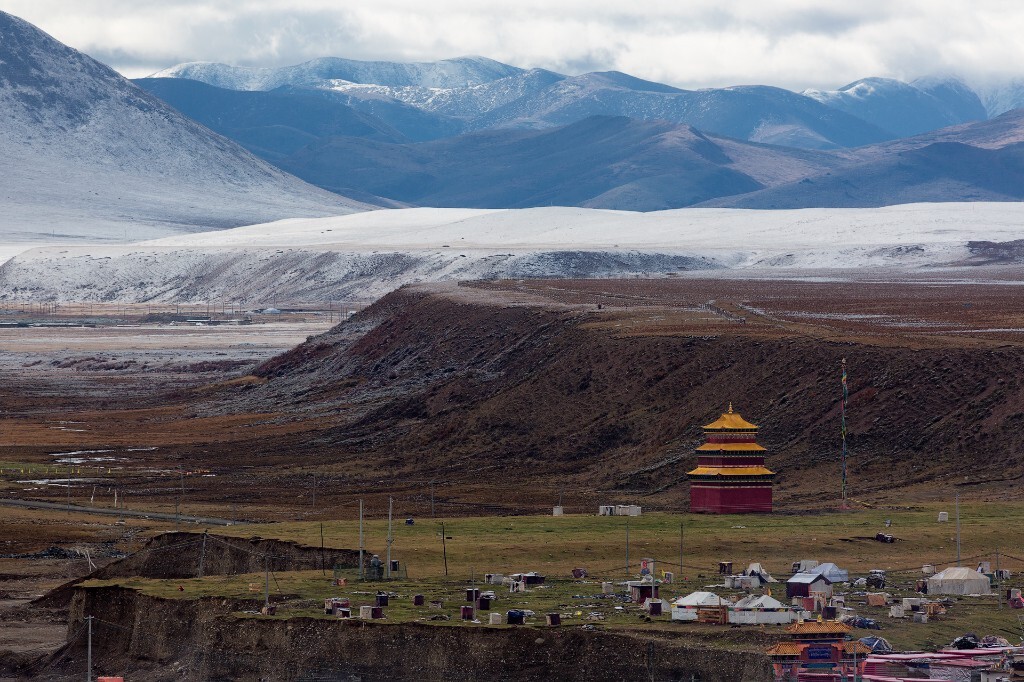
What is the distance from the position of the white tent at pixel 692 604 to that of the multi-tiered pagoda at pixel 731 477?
1396 cm

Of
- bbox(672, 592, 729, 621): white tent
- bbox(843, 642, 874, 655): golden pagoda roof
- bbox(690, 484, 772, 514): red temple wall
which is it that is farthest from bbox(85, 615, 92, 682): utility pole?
bbox(690, 484, 772, 514): red temple wall

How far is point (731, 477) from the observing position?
177ft

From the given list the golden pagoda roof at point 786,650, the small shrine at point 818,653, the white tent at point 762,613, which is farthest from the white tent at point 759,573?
the golden pagoda roof at point 786,650

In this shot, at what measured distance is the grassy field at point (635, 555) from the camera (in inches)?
1547

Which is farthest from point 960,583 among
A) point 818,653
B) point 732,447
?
point 732,447

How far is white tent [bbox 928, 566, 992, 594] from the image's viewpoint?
137 ft

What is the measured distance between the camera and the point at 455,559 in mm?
47500

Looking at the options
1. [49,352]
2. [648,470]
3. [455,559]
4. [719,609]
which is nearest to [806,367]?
[648,470]

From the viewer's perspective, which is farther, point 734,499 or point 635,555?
point 734,499

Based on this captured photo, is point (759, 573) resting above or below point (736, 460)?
below

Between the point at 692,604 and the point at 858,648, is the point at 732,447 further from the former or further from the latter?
the point at 858,648

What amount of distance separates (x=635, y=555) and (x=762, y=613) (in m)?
9.25

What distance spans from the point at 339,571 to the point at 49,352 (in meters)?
106

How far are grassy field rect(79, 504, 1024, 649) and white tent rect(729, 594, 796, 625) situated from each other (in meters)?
0.65
